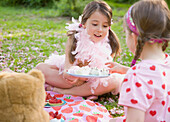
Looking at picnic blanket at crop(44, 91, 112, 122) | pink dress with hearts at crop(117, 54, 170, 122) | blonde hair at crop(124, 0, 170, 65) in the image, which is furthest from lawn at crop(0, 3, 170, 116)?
blonde hair at crop(124, 0, 170, 65)

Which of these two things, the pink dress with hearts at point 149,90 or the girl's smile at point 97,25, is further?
the girl's smile at point 97,25

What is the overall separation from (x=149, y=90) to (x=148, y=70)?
134 mm

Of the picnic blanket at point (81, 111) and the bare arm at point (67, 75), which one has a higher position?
the bare arm at point (67, 75)

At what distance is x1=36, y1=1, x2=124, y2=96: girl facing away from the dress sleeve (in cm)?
156

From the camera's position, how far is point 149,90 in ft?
5.03

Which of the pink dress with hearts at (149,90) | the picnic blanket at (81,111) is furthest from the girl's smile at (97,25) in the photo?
the pink dress with hearts at (149,90)

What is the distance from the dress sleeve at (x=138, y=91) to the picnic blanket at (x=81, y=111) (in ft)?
3.20

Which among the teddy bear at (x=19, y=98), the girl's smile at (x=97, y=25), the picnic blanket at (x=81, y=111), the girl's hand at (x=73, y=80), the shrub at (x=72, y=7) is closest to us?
the teddy bear at (x=19, y=98)

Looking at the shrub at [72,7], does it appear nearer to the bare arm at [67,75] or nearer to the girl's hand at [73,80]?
the bare arm at [67,75]

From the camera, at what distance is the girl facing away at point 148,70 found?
1521 mm

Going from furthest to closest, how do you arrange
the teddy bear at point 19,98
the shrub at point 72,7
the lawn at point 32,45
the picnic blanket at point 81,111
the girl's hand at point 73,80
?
the shrub at point 72,7 < the lawn at point 32,45 < the girl's hand at point 73,80 < the picnic blanket at point 81,111 < the teddy bear at point 19,98

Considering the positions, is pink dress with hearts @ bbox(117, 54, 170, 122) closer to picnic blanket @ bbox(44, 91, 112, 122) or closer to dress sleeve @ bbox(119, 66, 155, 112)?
dress sleeve @ bbox(119, 66, 155, 112)

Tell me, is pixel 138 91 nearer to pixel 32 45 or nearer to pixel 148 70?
pixel 148 70

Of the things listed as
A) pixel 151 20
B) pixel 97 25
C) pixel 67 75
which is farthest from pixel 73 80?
pixel 151 20
